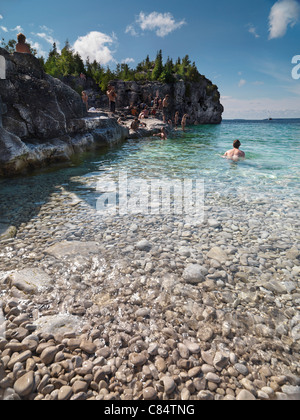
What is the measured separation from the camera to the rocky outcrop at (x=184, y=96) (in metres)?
37.3

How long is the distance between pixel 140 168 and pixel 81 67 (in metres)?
38.1

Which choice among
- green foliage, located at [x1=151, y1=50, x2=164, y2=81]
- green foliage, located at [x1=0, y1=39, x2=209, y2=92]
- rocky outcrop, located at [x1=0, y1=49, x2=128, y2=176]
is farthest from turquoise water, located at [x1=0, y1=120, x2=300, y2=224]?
green foliage, located at [x1=151, y1=50, x2=164, y2=81]

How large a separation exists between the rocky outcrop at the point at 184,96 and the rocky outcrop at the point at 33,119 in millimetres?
29303

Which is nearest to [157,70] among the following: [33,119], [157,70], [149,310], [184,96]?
[157,70]

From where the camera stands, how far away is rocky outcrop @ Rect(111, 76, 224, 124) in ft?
122

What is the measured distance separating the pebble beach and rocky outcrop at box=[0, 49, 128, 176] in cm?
396

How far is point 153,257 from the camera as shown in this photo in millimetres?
3145

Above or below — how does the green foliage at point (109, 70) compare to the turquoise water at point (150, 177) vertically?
above

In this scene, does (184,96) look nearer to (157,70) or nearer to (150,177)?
(157,70)

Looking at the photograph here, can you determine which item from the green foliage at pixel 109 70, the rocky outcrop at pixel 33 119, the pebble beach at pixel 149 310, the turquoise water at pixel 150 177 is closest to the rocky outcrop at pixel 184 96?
the green foliage at pixel 109 70

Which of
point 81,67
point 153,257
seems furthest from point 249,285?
point 81,67

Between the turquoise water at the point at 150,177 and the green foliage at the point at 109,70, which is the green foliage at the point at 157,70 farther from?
the turquoise water at the point at 150,177

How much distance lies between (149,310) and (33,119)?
877 centimetres

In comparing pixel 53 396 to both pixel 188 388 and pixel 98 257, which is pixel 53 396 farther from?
pixel 98 257
